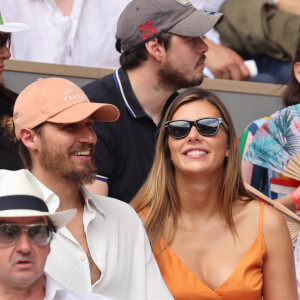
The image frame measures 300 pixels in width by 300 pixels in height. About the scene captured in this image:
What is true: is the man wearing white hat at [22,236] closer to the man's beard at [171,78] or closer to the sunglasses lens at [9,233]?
the sunglasses lens at [9,233]

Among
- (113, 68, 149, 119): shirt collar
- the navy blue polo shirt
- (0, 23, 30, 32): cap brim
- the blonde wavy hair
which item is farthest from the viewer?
(113, 68, 149, 119): shirt collar

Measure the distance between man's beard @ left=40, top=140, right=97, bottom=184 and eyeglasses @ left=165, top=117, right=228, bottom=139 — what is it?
21.4 inches

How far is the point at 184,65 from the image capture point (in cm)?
498

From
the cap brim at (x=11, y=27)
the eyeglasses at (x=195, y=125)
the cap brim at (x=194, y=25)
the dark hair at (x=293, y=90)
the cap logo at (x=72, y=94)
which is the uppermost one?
the cap logo at (x=72, y=94)

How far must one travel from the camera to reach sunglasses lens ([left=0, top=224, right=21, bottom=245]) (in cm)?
273

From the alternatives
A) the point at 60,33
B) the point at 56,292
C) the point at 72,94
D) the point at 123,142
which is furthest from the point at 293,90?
the point at 56,292

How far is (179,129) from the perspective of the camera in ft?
13.2

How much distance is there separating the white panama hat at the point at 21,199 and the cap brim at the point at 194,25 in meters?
2.27

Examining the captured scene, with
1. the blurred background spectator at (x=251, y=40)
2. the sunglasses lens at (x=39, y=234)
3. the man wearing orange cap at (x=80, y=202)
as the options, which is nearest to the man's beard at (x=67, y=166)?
the man wearing orange cap at (x=80, y=202)

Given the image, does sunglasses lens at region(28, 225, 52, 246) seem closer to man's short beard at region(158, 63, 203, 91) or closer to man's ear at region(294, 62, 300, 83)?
man's short beard at region(158, 63, 203, 91)

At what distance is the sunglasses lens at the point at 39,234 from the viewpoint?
276 centimetres

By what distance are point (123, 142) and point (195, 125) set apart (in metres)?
0.71

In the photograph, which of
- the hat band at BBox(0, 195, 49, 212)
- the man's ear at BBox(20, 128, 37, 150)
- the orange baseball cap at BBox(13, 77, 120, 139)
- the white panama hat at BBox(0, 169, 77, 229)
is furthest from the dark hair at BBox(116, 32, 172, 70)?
the hat band at BBox(0, 195, 49, 212)

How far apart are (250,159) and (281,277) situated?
1.08 metres
